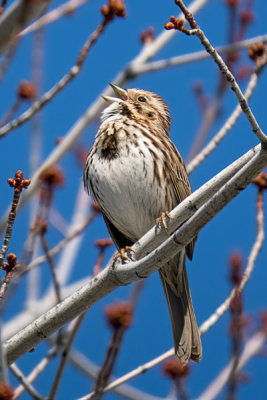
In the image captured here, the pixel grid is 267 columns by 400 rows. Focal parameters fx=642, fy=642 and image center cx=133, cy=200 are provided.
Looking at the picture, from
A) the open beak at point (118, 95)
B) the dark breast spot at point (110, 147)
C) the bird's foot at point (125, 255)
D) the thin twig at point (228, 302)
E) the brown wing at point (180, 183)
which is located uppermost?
the open beak at point (118, 95)

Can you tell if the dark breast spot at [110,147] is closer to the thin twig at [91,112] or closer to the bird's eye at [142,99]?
the thin twig at [91,112]

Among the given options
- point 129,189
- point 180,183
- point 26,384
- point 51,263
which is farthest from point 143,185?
point 26,384

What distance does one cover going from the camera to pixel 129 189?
5.07 m

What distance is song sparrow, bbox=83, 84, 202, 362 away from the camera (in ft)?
16.5

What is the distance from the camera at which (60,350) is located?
425 centimetres

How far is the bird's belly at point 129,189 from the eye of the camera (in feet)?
16.5

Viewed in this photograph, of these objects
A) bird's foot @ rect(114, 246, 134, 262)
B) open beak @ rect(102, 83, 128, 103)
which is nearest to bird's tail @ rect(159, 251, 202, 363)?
bird's foot @ rect(114, 246, 134, 262)

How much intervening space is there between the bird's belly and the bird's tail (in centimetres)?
42

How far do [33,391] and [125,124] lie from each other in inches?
93.8

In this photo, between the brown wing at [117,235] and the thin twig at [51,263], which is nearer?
the thin twig at [51,263]

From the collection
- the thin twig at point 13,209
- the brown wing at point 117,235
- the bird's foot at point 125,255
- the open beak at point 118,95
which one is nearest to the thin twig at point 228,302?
the bird's foot at point 125,255

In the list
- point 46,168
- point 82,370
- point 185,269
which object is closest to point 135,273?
point 46,168

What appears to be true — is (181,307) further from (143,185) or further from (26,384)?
(26,384)

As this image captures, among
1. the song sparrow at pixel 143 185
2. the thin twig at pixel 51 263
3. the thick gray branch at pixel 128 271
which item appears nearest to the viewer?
the thick gray branch at pixel 128 271
